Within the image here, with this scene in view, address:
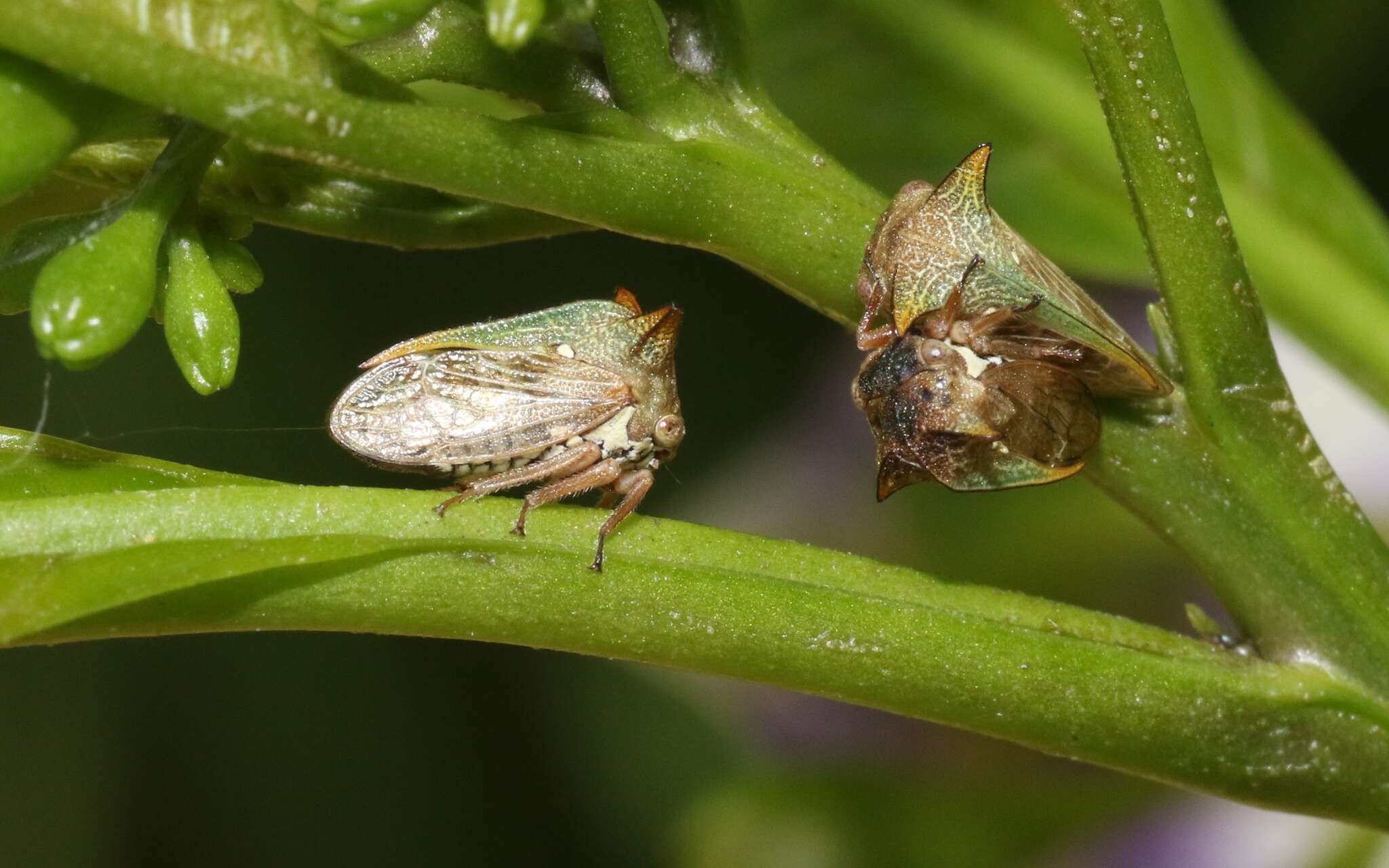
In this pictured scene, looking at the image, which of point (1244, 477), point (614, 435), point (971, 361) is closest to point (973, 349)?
point (971, 361)

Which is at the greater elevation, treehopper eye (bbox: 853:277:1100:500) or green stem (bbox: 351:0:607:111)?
green stem (bbox: 351:0:607:111)

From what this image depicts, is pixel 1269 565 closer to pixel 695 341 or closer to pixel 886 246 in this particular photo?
pixel 886 246

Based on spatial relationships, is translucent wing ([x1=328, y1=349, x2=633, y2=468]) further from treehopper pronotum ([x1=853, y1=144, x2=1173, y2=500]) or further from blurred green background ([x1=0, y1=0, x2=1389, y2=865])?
blurred green background ([x1=0, y1=0, x2=1389, y2=865])

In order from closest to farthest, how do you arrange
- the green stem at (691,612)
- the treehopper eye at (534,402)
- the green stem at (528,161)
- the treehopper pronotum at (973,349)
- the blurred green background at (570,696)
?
the green stem at (528,161)
the green stem at (691,612)
the treehopper pronotum at (973,349)
the treehopper eye at (534,402)
the blurred green background at (570,696)

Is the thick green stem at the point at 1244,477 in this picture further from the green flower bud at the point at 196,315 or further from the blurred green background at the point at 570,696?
the blurred green background at the point at 570,696

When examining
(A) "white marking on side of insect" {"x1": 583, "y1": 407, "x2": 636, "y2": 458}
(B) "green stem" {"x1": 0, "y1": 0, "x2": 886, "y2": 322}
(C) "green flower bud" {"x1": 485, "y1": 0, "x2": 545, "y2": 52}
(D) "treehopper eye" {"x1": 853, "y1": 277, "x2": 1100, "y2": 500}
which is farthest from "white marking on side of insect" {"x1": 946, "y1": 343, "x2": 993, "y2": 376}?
(A) "white marking on side of insect" {"x1": 583, "y1": 407, "x2": 636, "y2": 458}

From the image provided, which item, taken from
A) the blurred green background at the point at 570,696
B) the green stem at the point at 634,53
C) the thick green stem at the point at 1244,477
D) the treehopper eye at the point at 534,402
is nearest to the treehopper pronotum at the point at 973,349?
the thick green stem at the point at 1244,477

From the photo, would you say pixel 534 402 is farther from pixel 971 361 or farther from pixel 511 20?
pixel 511 20
